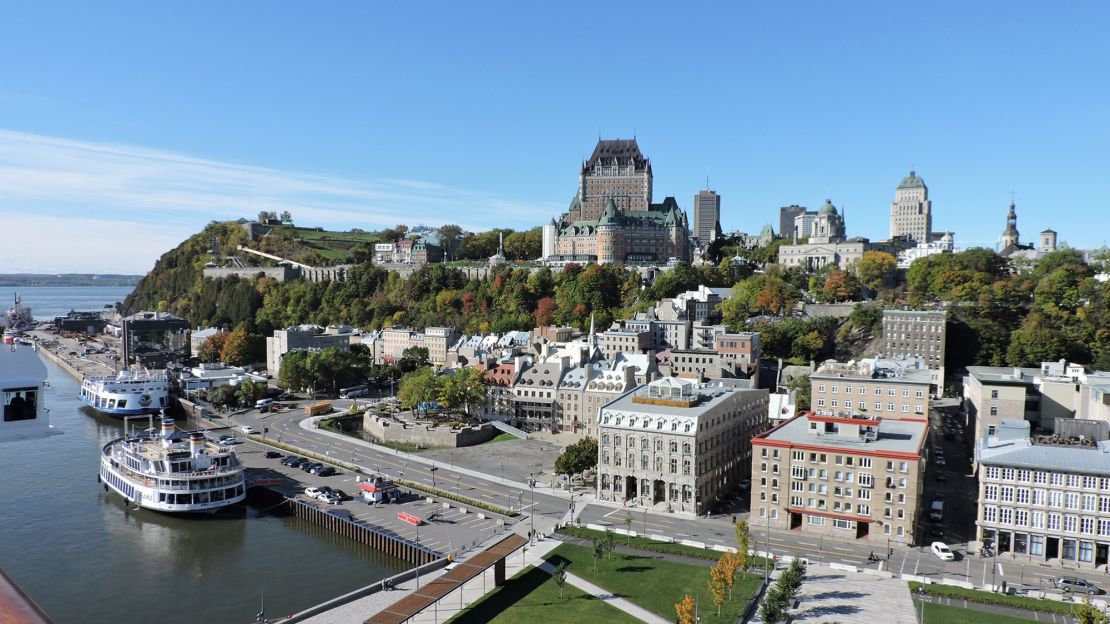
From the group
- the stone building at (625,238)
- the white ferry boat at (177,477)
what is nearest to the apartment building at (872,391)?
the white ferry boat at (177,477)

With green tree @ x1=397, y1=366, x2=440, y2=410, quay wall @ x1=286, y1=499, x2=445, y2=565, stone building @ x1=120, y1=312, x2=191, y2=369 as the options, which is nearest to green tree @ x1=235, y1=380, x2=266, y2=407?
green tree @ x1=397, y1=366, x2=440, y2=410

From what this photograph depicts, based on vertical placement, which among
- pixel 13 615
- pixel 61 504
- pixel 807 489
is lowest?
pixel 61 504

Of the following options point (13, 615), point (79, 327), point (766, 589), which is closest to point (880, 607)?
point (766, 589)

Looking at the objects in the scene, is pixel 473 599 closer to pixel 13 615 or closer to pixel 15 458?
pixel 13 615

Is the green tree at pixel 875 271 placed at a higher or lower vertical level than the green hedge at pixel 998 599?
higher

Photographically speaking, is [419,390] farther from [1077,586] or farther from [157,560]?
[1077,586]

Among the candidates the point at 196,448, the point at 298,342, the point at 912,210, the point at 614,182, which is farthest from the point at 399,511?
the point at 912,210

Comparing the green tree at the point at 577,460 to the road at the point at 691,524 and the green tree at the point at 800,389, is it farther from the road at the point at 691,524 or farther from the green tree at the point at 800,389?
the green tree at the point at 800,389
